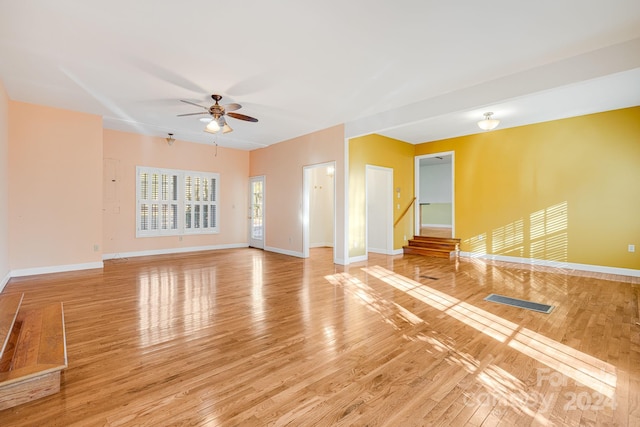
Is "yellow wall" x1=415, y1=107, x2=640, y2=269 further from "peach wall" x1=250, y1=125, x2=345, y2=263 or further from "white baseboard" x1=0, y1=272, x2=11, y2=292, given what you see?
"white baseboard" x1=0, y1=272, x2=11, y2=292

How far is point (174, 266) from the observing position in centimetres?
623

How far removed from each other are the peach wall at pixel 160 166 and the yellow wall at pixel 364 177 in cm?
411

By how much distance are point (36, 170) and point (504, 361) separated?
7465 mm

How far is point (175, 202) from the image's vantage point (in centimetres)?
816

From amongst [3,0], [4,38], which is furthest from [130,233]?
[3,0]

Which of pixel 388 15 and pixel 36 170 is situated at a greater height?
pixel 388 15

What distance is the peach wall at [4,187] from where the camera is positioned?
4492mm

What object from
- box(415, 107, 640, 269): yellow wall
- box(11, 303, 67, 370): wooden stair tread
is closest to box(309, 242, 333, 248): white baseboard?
box(415, 107, 640, 269): yellow wall

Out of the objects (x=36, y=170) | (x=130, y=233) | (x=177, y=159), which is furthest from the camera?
(x=177, y=159)

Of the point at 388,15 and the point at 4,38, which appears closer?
the point at 388,15

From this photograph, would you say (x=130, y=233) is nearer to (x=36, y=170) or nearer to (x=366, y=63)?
(x=36, y=170)

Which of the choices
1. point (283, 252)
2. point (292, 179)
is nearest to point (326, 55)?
point (292, 179)

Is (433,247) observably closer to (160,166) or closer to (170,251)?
(170,251)

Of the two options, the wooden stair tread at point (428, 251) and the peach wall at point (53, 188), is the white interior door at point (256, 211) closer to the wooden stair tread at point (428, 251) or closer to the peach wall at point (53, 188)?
the peach wall at point (53, 188)
